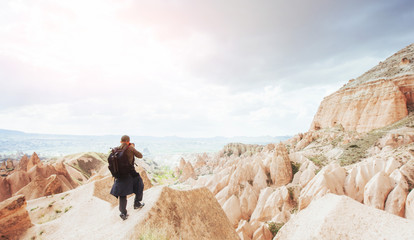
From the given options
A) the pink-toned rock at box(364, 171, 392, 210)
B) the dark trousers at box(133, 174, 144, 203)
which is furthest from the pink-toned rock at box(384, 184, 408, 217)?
the dark trousers at box(133, 174, 144, 203)

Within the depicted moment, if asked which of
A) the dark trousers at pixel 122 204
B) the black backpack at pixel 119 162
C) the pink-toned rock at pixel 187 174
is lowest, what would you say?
the pink-toned rock at pixel 187 174

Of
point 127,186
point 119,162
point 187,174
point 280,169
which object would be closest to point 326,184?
point 280,169

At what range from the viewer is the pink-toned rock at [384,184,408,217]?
1374cm

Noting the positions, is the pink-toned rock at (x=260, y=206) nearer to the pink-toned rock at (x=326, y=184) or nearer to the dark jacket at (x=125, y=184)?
the pink-toned rock at (x=326, y=184)

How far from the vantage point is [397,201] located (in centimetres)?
1415

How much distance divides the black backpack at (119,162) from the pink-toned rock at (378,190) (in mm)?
19065

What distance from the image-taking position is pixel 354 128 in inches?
2404

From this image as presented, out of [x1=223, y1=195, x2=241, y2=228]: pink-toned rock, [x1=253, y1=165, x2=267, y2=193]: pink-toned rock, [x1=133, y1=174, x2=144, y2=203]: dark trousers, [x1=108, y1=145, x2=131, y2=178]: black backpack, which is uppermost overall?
[x1=108, y1=145, x2=131, y2=178]: black backpack

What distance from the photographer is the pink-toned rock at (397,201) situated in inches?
541

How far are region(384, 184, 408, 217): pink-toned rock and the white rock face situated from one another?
13.9 meters

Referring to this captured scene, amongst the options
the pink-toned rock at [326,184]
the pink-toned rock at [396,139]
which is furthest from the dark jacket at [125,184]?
the pink-toned rock at [396,139]

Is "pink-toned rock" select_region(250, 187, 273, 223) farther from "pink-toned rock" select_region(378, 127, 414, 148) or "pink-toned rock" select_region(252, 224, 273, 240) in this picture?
"pink-toned rock" select_region(378, 127, 414, 148)

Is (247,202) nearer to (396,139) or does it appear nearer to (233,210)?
(233,210)

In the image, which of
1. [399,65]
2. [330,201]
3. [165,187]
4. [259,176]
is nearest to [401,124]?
[399,65]
